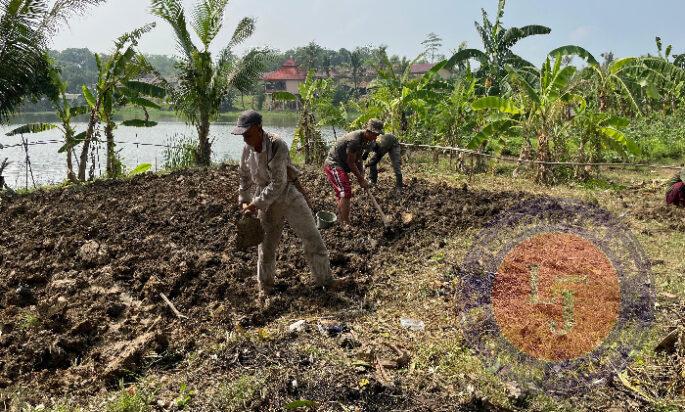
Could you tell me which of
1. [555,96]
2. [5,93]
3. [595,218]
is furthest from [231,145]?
[595,218]

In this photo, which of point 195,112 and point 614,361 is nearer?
point 614,361

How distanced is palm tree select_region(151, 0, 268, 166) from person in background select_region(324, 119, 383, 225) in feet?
17.7

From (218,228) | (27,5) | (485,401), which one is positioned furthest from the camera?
(27,5)

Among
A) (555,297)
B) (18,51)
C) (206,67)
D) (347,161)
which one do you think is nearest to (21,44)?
(18,51)

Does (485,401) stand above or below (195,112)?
below

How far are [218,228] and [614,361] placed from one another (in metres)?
4.55

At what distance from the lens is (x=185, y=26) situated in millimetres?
10961

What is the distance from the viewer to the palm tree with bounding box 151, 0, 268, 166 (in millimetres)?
10859

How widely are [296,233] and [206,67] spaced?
7.71m

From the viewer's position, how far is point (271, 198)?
14.0ft

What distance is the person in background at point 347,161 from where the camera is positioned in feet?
21.8

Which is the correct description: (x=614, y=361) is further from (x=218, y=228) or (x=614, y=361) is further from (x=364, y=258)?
(x=218, y=228)

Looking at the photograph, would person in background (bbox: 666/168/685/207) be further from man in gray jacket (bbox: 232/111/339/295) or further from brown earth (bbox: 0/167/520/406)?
man in gray jacket (bbox: 232/111/339/295)

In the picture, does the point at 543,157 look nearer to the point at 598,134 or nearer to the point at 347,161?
the point at 598,134
